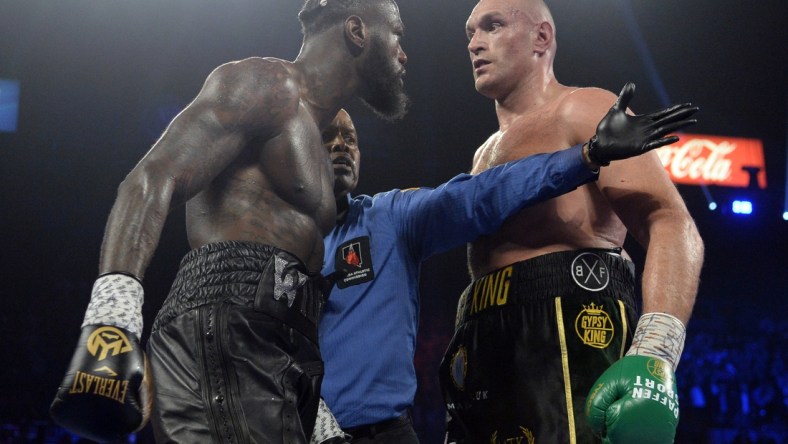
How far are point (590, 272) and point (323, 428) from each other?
28.5 inches

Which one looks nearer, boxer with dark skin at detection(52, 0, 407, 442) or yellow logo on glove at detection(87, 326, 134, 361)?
yellow logo on glove at detection(87, 326, 134, 361)

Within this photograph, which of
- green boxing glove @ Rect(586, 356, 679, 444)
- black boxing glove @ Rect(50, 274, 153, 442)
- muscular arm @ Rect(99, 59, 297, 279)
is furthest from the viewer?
green boxing glove @ Rect(586, 356, 679, 444)

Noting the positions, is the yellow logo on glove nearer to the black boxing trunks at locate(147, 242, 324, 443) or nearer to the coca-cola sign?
the black boxing trunks at locate(147, 242, 324, 443)

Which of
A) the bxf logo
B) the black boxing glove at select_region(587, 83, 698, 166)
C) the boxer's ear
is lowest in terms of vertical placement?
the bxf logo

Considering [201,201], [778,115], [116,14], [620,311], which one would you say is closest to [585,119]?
[620,311]

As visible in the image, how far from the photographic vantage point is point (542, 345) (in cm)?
186

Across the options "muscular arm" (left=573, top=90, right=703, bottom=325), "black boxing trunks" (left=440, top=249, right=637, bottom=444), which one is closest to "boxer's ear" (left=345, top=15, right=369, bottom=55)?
"muscular arm" (left=573, top=90, right=703, bottom=325)

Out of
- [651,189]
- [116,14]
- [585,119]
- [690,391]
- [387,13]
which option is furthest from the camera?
[690,391]

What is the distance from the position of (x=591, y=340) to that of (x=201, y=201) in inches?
36.7

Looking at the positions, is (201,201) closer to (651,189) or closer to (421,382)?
(651,189)

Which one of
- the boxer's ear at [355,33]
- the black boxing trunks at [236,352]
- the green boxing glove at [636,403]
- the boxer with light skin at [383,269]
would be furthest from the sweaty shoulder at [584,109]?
the black boxing trunks at [236,352]

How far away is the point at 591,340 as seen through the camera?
72.2 inches

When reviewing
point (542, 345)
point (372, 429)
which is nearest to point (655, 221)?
point (542, 345)

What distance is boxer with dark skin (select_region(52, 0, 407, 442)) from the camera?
4.49ft
